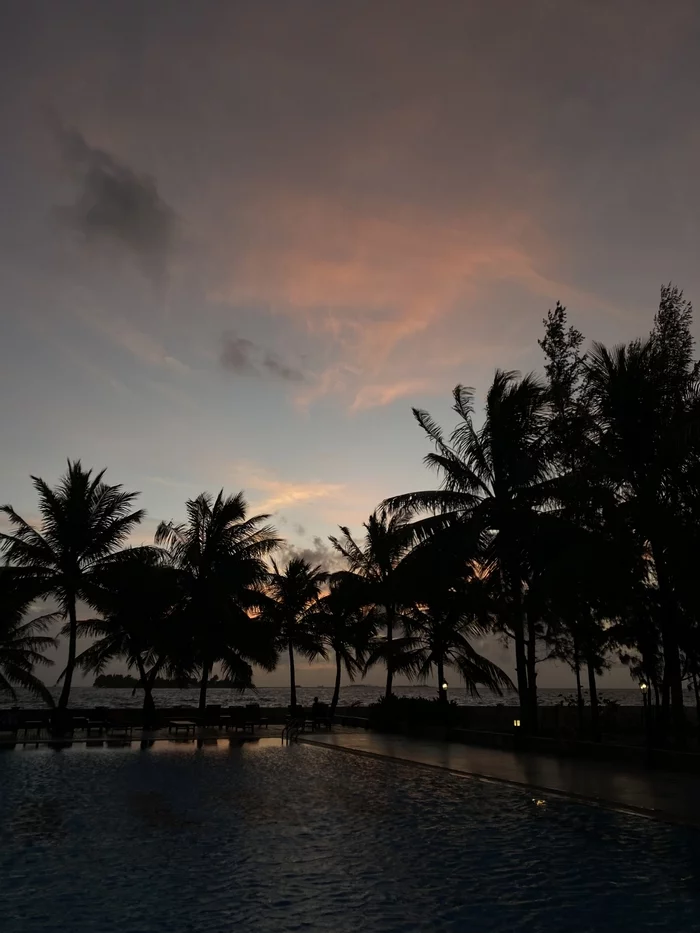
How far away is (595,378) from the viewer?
19.7m

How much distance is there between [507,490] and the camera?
2212 centimetres

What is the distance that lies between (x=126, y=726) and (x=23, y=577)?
6.72 metres

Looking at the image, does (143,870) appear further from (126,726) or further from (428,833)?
(126,726)

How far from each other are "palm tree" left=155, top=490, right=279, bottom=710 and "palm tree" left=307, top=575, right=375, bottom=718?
405cm

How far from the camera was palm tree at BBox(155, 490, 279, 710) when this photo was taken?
30.6 metres

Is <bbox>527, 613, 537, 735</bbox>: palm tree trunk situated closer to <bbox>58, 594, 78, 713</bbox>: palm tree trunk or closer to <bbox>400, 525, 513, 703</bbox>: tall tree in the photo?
<bbox>400, 525, 513, 703</bbox>: tall tree

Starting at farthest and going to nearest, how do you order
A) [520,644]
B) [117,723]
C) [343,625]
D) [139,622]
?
[343,625] < [139,622] < [117,723] < [520,644]

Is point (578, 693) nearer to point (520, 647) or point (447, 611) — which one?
point (520, 647)

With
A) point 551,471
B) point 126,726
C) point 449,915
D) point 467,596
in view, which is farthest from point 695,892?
point 126,726

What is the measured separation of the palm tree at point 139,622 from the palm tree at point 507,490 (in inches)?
449

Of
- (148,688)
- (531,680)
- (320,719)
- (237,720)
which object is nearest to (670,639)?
(531,680)

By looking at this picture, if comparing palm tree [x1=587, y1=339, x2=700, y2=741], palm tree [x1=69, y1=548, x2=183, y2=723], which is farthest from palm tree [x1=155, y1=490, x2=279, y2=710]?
palm tree [x1=587, y1=339, x2=700, y2=741]

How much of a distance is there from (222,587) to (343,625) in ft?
24.0

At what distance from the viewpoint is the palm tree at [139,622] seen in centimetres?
2897
